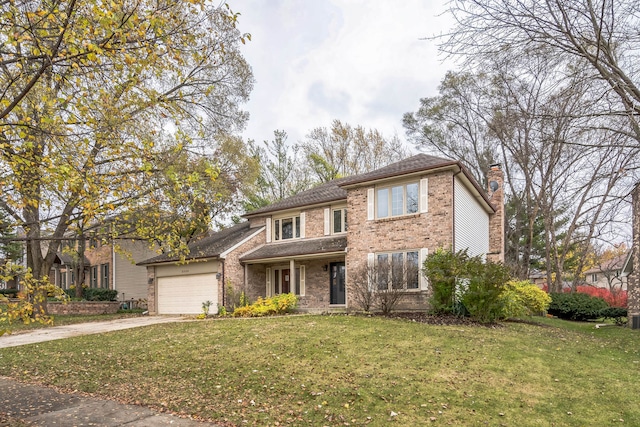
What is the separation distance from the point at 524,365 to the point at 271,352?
15.9 ft

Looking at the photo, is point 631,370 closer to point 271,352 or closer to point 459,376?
point 459,376

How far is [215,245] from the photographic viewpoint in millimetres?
21016

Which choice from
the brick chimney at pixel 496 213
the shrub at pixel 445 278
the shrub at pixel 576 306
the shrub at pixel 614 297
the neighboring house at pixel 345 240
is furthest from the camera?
the shrub at pixel 614 297

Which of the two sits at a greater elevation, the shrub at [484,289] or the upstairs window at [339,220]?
the upstairs window at [339,220]

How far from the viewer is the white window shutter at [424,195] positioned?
1503cm

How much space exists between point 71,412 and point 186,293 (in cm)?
1446

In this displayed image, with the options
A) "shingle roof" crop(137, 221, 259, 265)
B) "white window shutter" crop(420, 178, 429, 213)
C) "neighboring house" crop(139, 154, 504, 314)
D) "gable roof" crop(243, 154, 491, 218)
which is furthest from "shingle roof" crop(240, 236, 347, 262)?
"white window shutter" crop(420, 178, 429, 213)

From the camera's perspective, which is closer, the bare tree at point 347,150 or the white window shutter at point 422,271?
the white window shutter at point 422,271

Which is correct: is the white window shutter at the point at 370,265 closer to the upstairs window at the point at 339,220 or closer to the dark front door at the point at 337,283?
the dark front door at the point at 337,283

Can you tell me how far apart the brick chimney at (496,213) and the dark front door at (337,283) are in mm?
7632

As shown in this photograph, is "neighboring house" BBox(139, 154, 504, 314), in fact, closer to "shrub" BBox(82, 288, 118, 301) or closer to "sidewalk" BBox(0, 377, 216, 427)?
"shrub" BBox(82, 288, 118, 301)

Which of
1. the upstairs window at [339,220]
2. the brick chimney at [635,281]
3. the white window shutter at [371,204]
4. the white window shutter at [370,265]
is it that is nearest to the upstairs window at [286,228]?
the upstairs window at [339,220]

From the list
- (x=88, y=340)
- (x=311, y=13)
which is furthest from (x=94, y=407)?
(x=311, y=13)

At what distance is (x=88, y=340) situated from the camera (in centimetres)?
1198
